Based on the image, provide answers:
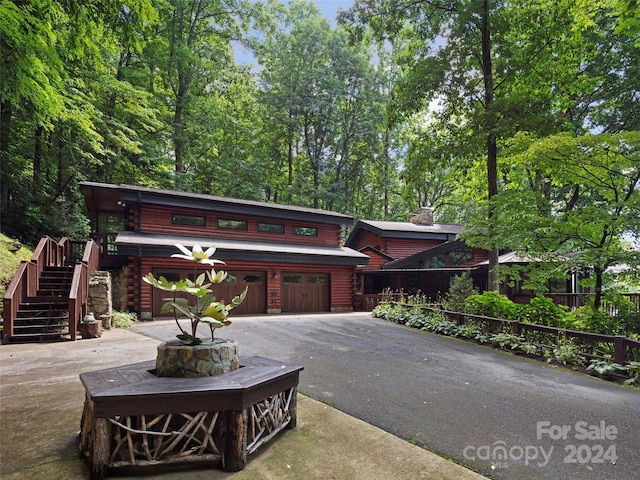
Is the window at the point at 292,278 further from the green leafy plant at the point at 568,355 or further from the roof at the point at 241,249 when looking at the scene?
the green leafy plant at the point at 568,355

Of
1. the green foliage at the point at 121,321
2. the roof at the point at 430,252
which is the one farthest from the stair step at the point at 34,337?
the roof at the point at 430,252

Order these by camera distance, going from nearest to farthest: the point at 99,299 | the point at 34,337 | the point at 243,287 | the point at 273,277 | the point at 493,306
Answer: the point at 34,337
the point at 493,306
the point at 99,299
the point at 243,287
the point at 273,277

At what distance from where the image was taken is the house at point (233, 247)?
1266 centimetres

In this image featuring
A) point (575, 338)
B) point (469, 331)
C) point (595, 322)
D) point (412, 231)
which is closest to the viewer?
point (575, 338)

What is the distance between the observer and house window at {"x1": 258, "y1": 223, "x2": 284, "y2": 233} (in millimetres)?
16577

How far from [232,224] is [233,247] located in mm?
2019

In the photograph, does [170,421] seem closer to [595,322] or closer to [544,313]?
[595,322]

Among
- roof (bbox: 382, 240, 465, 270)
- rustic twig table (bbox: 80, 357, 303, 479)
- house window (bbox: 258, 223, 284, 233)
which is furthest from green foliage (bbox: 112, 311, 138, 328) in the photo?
roof (bbox: 382, 240, 465, 270)

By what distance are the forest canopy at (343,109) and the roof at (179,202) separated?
168cm

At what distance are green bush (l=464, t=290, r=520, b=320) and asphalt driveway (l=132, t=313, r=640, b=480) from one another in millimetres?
1609

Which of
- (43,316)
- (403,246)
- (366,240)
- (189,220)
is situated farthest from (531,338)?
(366,240)

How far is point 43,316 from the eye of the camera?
8492mm

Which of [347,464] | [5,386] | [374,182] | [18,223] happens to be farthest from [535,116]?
[374,182]

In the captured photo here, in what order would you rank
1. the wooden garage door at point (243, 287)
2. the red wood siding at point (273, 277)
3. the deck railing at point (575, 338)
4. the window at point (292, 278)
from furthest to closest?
the window at point (292, 278) < the wooden garage door at point (243, 287) < the red wood siding at point (273, 277) < the deck railing at point (575, 338)
